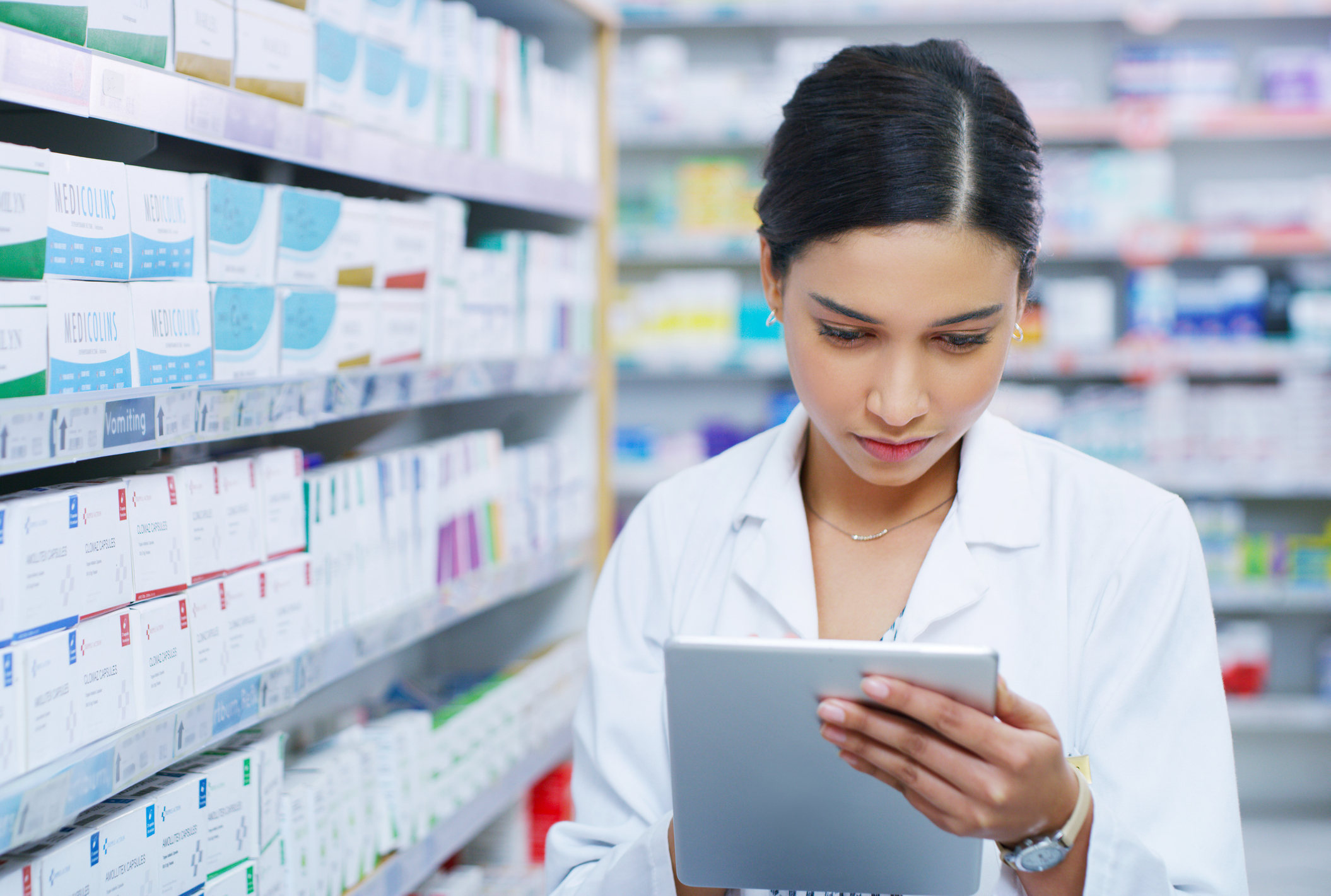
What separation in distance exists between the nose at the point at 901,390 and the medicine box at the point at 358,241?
964mm

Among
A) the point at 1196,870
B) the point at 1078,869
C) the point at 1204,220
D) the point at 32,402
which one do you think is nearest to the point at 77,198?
the point at 32,402

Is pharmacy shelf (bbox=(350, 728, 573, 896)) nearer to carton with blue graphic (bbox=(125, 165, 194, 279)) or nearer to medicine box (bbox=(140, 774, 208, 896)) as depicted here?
medicine box (bbox=(140, 774, 208, 896))

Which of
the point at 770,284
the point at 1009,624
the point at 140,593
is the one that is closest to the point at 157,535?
the point at 140,593

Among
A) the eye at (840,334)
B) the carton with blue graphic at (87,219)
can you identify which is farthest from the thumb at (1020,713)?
the carton with blue graphic at (87,219)

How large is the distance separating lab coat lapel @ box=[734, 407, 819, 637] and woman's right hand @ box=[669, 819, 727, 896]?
0.27 metres

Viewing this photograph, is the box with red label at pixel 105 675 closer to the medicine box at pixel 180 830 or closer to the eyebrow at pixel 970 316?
the medicine box at pixel 180 830

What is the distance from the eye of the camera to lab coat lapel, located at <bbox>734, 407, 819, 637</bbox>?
1292 millimetres

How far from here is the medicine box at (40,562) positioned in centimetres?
109

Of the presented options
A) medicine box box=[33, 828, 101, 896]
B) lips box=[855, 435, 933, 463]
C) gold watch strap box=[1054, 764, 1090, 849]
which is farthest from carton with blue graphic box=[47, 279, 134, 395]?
gold watch strap box=[1054, 764, 1090, 849]

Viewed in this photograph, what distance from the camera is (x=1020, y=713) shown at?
939 millimetres

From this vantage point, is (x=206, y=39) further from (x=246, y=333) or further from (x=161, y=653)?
(x=161, y=653)

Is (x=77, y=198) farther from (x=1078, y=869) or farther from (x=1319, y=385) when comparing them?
(x=1319, y=385)

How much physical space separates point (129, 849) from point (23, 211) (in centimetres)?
70

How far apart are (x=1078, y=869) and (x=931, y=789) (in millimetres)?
225
